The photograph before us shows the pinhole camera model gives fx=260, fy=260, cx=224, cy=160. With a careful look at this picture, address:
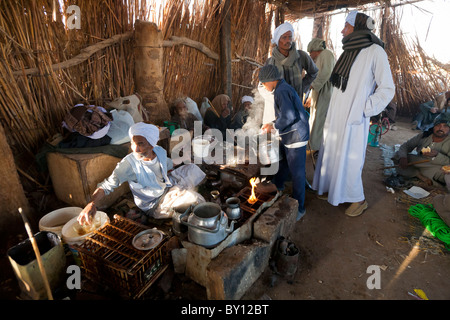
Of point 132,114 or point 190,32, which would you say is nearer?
point 132,114

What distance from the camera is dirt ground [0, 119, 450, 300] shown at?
92.0 inches

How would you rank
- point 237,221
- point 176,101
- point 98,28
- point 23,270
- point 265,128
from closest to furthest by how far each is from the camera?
point 23,270
point 237,221
point 265,128
point 98,28
point 176,101

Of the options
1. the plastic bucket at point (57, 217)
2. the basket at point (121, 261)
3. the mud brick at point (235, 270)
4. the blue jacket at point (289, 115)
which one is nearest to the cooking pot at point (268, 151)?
the blue jacket at point (289, 115)

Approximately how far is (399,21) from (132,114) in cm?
802

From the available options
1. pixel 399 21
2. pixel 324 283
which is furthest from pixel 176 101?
pixel 399 21

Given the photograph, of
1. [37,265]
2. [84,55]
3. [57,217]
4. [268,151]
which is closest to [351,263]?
[268,151]

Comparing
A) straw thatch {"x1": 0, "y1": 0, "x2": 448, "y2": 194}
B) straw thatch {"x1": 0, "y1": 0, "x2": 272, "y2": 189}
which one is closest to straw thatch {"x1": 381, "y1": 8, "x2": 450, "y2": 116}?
straw thatch {"x1": 0, "y1": 0, "x2": 448, "y2": 194}

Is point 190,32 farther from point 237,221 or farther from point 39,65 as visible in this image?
point 237,221

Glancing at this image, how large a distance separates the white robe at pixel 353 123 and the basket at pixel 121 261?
2340 mm

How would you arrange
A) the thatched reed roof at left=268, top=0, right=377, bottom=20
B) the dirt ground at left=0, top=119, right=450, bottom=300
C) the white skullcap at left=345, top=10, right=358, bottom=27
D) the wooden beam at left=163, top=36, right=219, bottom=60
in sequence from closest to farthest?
the dirt ground at left=0, top=119, right=450, bottom=300, the white skullcap at left=345, top=10, right=358, bottom=27, the wooden beam at left=163, top=36, right=219, bottom=60, the thatched reed roof at left=268, top=0, right=377, bottom=20

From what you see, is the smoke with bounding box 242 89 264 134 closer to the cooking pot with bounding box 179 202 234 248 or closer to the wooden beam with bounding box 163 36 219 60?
the wooden beam with bounding box 163 36 219 60

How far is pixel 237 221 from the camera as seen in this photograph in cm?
267

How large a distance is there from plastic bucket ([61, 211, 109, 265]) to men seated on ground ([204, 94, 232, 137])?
3.08 metres

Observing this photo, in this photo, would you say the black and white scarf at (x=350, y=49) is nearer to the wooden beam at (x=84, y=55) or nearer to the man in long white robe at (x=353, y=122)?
the man in long white robe at (x=353, y=122)
